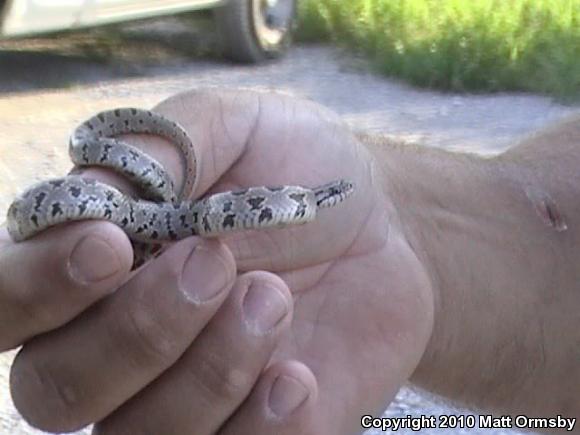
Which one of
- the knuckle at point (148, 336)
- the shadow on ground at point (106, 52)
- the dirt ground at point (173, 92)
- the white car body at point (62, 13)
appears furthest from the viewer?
the shadow on ground at point (106, 52)

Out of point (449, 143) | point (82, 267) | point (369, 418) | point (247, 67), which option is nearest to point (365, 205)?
→ point (369, 418)

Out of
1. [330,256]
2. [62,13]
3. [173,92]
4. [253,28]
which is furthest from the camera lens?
[253,28]

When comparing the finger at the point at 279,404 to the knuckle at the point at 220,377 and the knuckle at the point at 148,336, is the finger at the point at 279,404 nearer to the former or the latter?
the knuckle at the point at 220,377

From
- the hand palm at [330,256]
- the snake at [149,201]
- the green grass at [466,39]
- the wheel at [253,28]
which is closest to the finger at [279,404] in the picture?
the hand palm at [330,256]

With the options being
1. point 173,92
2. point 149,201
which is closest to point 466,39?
point 173,92

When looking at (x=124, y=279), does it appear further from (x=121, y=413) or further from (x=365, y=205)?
(x=365, y=205)

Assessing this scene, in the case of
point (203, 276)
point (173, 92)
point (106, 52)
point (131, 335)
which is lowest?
point (106, 52)

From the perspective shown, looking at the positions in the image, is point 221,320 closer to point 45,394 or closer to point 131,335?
point 131,335
